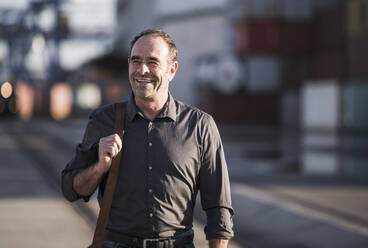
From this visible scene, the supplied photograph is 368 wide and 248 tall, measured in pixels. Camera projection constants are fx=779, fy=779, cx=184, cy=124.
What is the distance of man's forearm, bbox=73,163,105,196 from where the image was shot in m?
3.29

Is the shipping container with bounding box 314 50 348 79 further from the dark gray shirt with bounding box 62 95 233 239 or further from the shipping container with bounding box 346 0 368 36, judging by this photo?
the dark gray shirt with bounding box 62 95 233 239

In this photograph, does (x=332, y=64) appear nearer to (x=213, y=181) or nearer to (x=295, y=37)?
(x=295, y=37)

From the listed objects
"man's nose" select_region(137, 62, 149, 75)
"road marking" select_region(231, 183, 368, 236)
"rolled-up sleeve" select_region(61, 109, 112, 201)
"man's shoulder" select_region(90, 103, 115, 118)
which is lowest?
"road marking" select_region(231, 183, 368, 236)

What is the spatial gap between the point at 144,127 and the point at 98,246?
55 centimetres

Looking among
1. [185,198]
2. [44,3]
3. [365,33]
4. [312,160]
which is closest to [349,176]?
[312,160]

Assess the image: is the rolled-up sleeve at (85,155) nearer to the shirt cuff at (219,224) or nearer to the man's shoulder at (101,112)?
the man's shoulder at (101,112)

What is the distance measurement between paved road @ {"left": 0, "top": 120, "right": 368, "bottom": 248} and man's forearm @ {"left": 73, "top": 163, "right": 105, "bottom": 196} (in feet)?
15.9

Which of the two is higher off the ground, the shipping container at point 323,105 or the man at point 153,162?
the man at point 153,162

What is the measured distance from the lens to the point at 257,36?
51.6m

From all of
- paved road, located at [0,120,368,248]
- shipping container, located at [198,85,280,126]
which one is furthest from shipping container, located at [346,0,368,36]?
paved road, located at [0,120,368,248]

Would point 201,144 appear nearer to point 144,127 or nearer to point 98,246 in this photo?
point 144,127

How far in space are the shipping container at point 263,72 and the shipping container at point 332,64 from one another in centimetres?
386

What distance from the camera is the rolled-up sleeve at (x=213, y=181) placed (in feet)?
11.2

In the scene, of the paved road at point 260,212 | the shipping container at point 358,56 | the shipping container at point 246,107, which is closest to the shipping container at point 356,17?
the shipping container at point 358,56
